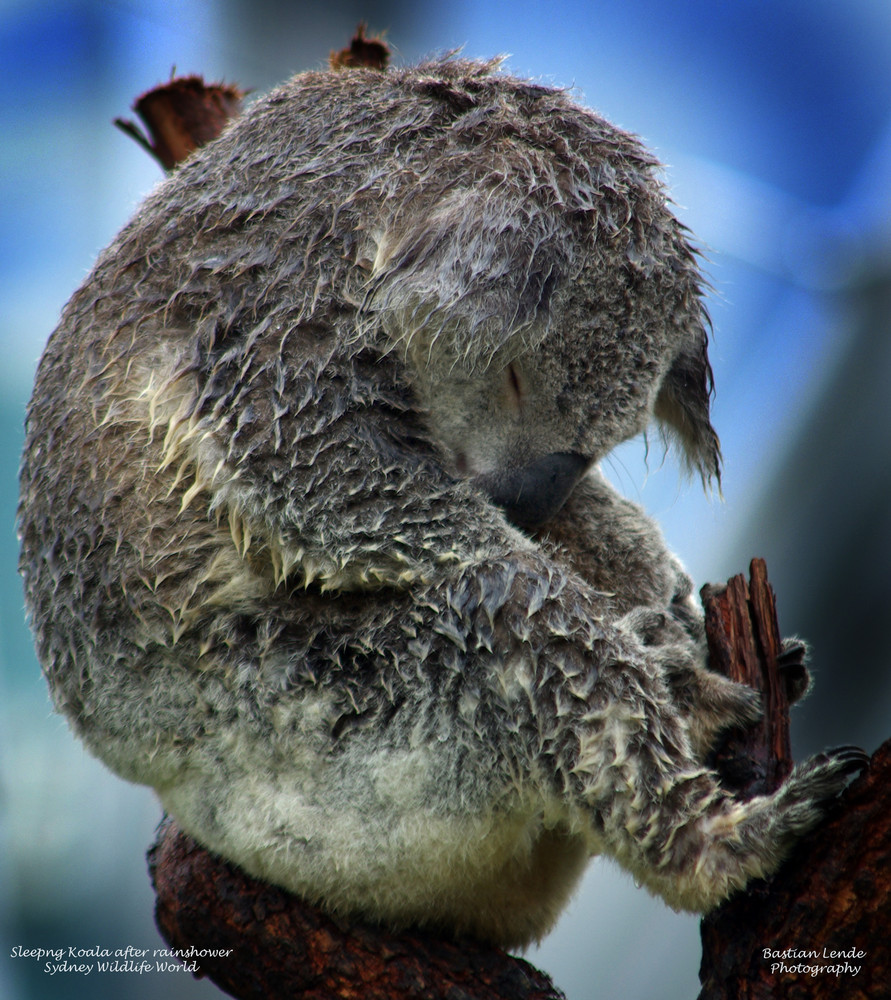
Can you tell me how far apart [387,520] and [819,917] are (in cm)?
97

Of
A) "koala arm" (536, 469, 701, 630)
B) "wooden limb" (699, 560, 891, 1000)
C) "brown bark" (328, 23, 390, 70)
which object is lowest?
"wooden limb" (699, 560, 891, 1000)

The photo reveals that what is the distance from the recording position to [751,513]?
15.6 ft

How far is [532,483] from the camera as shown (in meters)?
1.83

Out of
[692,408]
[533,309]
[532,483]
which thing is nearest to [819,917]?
[532,483]

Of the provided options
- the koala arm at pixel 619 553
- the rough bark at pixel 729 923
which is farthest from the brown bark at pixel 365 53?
the rough bark at pixel 729 923

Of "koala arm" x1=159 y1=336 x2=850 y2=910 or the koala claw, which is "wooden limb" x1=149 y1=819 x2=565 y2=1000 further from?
the koala claw

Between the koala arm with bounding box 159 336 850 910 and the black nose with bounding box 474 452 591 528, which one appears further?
the black nose with bounding box 474 452 591 528

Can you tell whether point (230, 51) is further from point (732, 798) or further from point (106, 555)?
point (732, 798)

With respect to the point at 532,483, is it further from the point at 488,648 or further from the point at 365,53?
the point at 365,53

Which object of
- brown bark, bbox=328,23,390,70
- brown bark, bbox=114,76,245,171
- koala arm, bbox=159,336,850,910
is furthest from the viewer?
brown bark, bbox=114,76,245,171

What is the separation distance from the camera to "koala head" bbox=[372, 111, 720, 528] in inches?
68.6

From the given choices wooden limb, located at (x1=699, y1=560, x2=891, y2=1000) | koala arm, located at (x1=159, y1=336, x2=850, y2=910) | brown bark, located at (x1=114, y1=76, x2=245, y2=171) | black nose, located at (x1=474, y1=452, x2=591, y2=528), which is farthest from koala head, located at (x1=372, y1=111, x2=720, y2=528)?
brown bark, located at (x1=114, y1=76, x2=245, y2=171)

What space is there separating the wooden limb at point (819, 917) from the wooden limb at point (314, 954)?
44 centimetres

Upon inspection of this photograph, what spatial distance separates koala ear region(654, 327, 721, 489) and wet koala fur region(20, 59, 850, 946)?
0.25 metres
